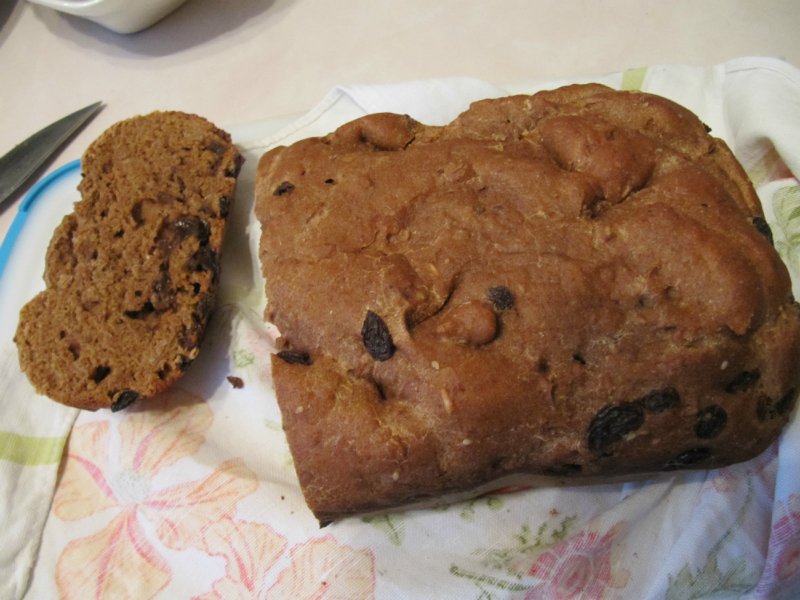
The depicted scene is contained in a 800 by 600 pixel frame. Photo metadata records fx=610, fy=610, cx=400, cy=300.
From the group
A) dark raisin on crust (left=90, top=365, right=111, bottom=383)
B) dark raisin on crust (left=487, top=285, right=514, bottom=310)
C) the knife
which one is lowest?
dark raisin on crust (left=90, top=365, right=111, bottom=383)

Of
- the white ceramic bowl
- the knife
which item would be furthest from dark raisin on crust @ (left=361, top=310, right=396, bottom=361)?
the white ceramic bowl

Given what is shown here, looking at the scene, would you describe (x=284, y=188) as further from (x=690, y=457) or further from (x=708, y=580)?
(x=708, y=580)

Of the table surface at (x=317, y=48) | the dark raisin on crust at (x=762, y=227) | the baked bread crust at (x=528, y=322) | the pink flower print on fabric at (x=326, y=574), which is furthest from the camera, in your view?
the table surface at (x=317, y=48)

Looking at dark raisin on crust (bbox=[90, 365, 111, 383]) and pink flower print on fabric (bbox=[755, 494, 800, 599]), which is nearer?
pink flower print on fabric (bbox=[755, 494, 800, 599])

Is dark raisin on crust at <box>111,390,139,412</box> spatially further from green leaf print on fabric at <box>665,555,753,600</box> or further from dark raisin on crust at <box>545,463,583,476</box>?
green leaf print on fabric at <box>665,555,753,600</box>

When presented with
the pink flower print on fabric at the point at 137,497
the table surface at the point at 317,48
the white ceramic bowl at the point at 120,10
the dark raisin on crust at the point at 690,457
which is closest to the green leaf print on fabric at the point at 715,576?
the dark raisin on crust at the point at 690,457

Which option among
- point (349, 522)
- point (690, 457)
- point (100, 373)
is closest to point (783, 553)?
point (690, 457)

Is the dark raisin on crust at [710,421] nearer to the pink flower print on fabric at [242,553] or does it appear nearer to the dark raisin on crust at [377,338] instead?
the dark raisin on crust at [377,338]
